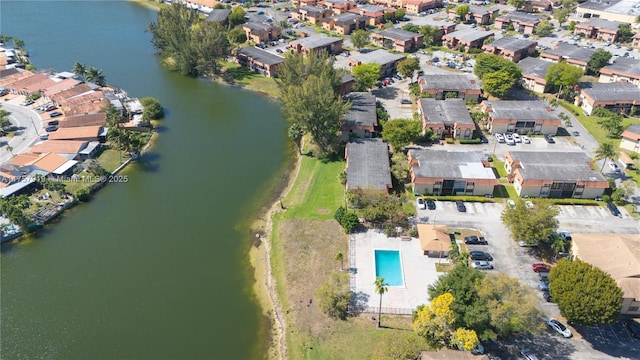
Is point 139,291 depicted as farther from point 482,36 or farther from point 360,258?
point 482,36

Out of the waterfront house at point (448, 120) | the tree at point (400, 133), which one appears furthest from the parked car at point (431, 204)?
the waterfront house at point (448, 120)

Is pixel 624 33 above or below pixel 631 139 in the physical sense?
above

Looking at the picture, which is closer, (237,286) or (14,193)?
(237,286)

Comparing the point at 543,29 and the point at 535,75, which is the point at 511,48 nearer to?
the point at 535,75

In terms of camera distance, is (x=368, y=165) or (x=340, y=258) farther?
(x=368, y=165)

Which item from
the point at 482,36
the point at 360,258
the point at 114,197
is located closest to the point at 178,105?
the point at 114,197

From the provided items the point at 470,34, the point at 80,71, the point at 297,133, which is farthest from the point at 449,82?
the point at 80,71
